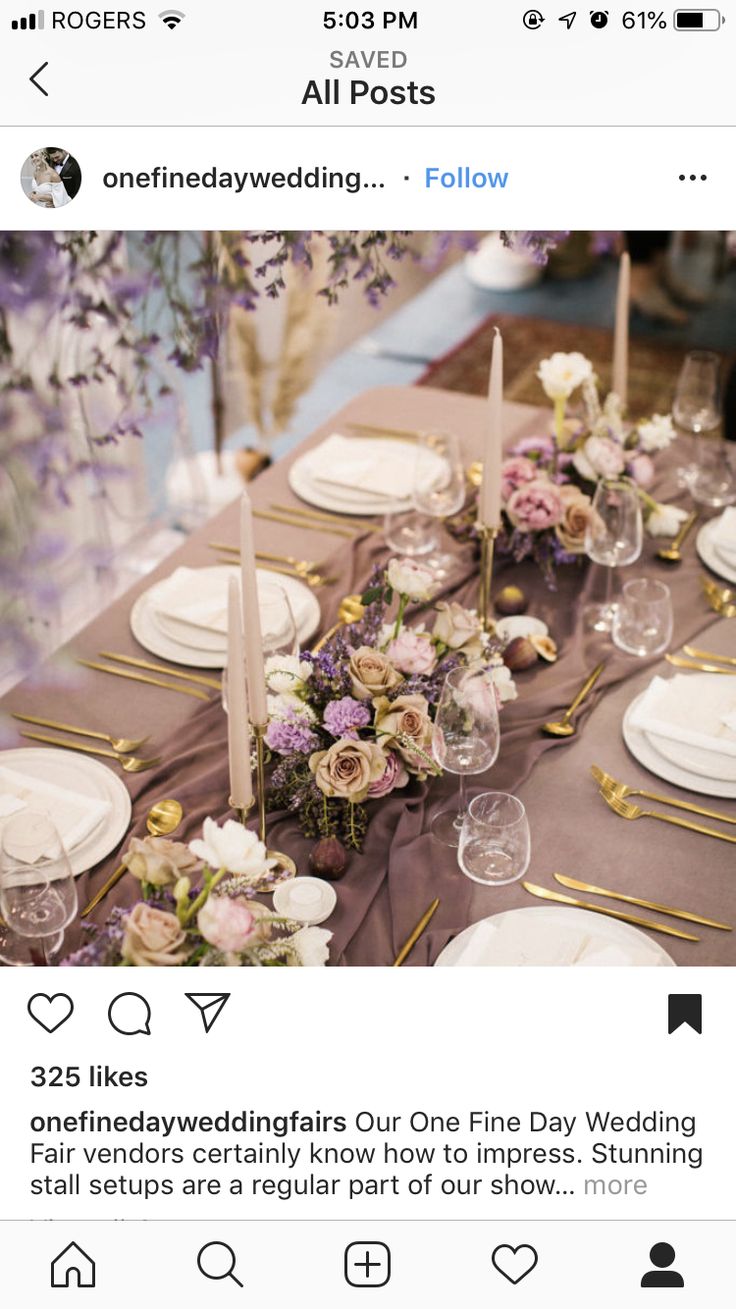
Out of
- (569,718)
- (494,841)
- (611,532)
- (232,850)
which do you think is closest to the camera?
(232,850)

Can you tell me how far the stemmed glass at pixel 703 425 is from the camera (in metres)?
1.99

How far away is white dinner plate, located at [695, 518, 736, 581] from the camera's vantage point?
182cm

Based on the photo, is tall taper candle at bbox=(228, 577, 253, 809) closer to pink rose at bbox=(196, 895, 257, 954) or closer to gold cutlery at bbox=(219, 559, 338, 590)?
pink rose at bbox=(196, 895, 257, 954)

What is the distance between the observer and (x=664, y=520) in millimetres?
1891

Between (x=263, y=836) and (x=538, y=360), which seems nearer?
(x=263, y=836)

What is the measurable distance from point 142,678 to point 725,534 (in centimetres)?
82

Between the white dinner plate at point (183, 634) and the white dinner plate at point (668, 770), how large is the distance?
0.43 metres

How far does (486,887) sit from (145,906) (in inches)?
14.6

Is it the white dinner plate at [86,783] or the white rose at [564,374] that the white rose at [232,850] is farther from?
the white rose at [564,374]

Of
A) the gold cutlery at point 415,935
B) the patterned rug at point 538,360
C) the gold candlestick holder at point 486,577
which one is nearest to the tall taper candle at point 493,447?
the gold candlestick holder at point 486,577
